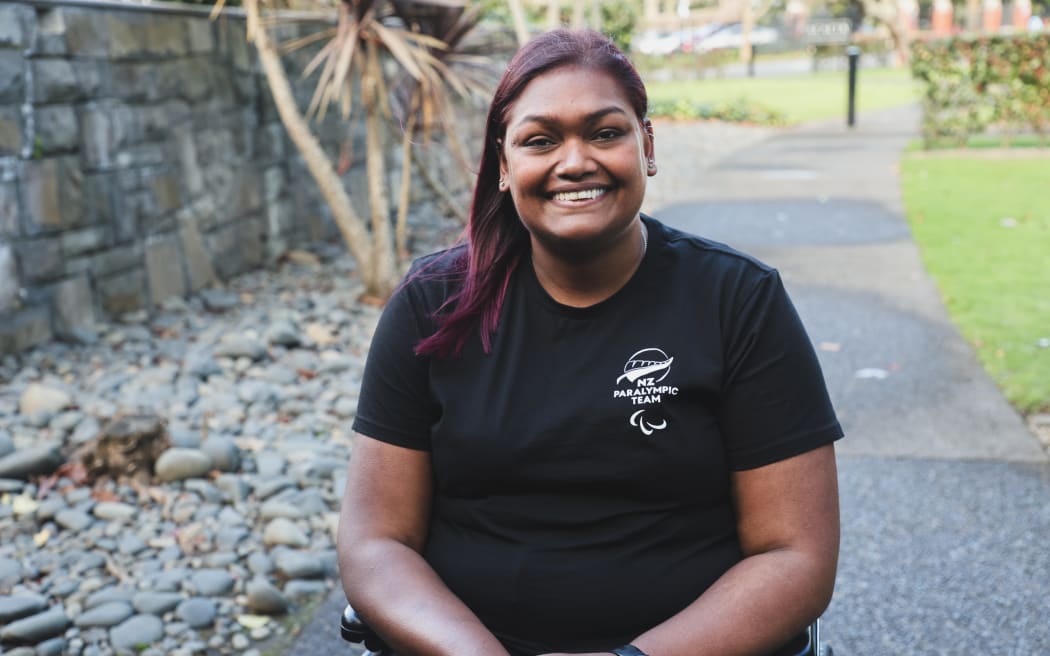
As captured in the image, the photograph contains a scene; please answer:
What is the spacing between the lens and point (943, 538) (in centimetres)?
394

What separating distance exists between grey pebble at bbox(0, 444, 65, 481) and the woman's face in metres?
3.02

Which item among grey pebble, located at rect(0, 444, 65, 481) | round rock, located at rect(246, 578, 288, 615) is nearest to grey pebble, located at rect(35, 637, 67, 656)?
round rock, located at rect(246, 578, 288, 615)

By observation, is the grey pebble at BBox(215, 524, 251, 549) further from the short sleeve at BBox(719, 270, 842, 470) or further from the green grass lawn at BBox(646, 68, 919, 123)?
the green grass lawn at BBox(646, 68, 919, 123)

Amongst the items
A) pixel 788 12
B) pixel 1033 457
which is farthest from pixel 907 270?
pixel 788 12

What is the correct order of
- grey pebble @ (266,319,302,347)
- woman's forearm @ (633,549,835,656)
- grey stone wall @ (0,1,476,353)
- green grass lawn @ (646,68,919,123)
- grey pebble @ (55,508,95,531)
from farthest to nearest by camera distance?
green grass lawn @ (646,68,919,123), grey pebble @ (266,319,302,347), grey stone wall @ (0,1,476,353), grey pebble @ (55,508,95,531), woman's forearm @ (633,549,835,656)

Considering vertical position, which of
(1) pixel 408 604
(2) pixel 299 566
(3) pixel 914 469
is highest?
(1) pixel 408 604

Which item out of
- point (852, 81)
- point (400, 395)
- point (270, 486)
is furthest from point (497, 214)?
point (852, 81)

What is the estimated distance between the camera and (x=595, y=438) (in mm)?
2059

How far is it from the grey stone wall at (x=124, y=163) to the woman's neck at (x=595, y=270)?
14.3ft

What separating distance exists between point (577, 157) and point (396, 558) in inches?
31.3

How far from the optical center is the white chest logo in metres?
2.05

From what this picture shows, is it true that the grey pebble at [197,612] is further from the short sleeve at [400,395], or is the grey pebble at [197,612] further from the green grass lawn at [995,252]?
the green grass lawn at [995,252]

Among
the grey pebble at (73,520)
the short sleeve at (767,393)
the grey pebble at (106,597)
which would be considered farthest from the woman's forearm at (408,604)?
the grey pebble at (73,520)

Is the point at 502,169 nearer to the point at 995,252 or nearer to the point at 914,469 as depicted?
the point at 914,469
